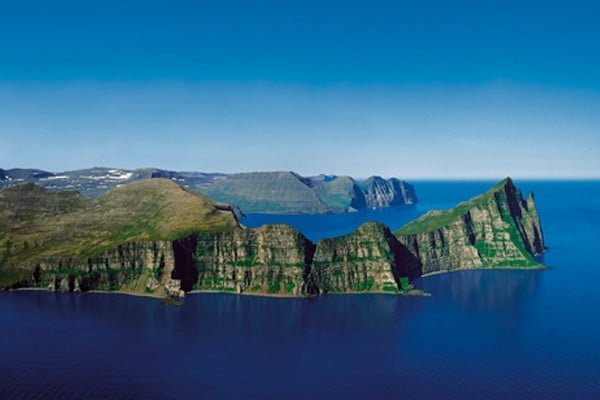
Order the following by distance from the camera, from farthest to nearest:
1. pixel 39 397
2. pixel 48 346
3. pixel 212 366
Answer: pixel 48 346, pixel 212 366, pixel 39 397


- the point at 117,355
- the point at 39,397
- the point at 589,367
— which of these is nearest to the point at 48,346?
the point at 117,355

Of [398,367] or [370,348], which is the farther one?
[370,348]

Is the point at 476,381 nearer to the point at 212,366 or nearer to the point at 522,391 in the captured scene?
the point at 522,391

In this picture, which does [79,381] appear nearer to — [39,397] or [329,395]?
[39,397]

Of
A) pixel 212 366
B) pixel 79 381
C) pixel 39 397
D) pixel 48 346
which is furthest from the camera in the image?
pixel 48 346

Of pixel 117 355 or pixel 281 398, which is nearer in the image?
pixel 281 398

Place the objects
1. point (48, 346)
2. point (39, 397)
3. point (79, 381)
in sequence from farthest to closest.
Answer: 1. point (48, 346)
2. point (79, 381)
3. point (39, 397)

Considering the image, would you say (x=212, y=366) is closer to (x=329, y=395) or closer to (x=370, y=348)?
(x=329, y=395)

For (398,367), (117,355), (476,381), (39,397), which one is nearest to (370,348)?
(398,367)
